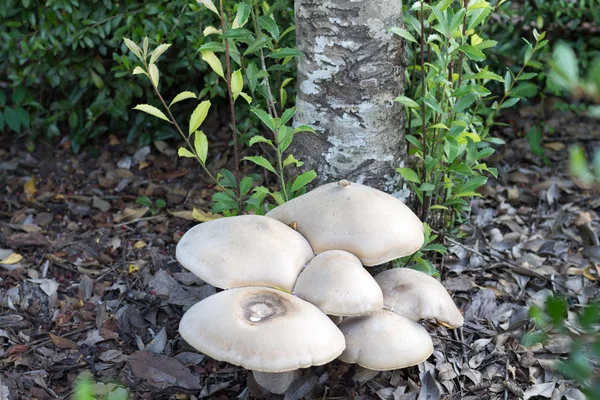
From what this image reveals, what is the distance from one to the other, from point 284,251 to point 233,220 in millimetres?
244

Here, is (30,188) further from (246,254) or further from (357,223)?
(357,223)

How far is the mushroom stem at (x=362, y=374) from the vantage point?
2.58 metres

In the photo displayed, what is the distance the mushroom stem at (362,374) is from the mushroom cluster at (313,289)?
0.24m

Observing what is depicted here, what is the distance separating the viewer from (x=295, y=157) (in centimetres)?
305

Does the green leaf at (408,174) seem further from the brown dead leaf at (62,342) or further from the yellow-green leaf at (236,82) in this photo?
the brown dead leaf at (62,342)

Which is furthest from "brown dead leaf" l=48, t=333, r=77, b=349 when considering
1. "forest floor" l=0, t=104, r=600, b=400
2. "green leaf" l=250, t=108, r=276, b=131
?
"green leaf" l=250, t=108, r=276, b=131

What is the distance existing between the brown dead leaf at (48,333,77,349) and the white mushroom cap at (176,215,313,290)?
2.62 ft

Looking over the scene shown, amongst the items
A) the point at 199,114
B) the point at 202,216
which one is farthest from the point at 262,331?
the point at 202,216

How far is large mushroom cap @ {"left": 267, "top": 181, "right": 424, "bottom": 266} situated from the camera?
2.43 m

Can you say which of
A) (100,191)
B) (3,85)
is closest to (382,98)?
(100,191)

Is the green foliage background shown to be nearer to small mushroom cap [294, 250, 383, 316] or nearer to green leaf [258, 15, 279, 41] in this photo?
green leaf [258, 15, 279, 41]

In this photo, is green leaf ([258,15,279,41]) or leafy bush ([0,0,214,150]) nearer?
green leaf ([258,15,279,41])

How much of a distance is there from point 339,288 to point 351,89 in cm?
95

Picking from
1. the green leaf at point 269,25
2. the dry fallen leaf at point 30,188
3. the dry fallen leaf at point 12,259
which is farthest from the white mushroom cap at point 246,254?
the dry fallen leaf at point 30,188
